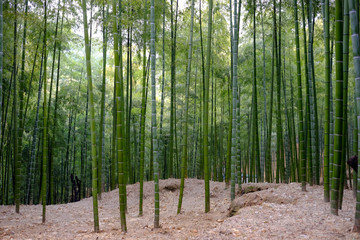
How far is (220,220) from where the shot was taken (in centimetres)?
363

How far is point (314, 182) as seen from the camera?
4.89 meters

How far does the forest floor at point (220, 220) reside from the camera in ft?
8.99

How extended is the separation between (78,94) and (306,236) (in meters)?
8.04

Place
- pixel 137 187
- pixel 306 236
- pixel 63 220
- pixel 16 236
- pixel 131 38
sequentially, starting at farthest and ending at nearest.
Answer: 1. pixel 137 187
2. pixel 131 38
3. pixel 63 220
4. pixel 16 236
5. pixel 306 236

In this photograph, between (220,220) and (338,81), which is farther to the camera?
(220,220)

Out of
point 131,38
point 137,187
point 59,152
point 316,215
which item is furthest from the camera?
point 59,152

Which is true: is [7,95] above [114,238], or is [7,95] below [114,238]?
above

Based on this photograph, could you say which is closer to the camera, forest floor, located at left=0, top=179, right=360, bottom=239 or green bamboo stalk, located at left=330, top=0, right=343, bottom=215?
green bamboo stalk, located at left=330, top=0, right=343, bottom=215

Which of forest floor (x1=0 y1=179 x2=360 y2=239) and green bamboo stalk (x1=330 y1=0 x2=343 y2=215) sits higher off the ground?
green bamboo stalk (x1=330 y1=0 x2=343 y2=215)

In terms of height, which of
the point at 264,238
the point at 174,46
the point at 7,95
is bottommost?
the point at 264,238

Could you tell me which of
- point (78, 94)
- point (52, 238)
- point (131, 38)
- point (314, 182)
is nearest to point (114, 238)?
point (52, 238)

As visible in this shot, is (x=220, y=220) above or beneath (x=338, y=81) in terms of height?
beneath

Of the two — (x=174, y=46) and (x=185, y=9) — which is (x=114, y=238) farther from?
(x=185, y=9)

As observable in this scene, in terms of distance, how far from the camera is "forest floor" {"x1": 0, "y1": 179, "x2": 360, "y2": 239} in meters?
2.74
